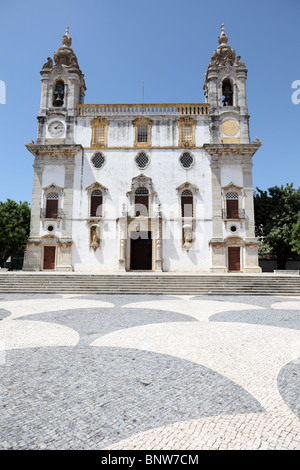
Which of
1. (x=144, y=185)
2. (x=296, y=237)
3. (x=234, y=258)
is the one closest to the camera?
(x=234, y=258)

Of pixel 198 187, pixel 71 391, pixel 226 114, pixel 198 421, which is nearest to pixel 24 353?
pixel 71 391

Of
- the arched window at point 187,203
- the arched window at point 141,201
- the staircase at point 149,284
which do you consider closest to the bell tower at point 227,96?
the arched window at point 187,203

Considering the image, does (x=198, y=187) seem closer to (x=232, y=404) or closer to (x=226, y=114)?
(x=226, y=114)

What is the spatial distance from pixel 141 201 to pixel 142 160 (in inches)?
141

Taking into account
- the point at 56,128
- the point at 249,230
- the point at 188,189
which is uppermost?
the point at 56,128

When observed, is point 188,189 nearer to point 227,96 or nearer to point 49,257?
point 227,96

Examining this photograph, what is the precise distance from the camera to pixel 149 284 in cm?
1466

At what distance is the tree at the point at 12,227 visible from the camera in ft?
86.6

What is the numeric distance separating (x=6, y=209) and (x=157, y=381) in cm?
2874

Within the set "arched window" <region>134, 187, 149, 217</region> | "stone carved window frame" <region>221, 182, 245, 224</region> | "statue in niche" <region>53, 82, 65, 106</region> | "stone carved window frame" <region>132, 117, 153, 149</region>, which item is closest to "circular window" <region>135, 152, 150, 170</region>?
"stone carved window frame" <region>132, 117, 153, 149</region>

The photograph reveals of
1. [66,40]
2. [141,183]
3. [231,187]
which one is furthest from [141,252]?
[66,40]

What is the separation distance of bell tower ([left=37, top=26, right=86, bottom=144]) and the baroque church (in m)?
0.10

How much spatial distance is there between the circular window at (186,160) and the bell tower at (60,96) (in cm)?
948
